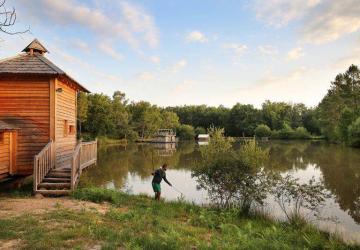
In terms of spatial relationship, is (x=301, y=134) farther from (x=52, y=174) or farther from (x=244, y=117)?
(x=52, y=174)

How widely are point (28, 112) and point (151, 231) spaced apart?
33.5ft

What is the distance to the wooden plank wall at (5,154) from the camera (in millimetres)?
14727

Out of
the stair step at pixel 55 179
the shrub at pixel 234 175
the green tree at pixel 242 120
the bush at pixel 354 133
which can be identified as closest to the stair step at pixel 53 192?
the stair step at pixel 55 179

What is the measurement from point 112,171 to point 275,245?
21.1 meters

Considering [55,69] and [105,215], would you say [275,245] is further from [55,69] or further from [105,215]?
[55,69]

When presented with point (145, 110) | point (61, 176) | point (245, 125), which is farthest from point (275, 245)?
point (245, 125)

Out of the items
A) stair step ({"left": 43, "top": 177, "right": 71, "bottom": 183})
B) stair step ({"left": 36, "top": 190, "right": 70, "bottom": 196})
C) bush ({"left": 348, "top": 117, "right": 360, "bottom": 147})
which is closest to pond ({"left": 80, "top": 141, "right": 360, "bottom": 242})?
stair step ({"left": 43, "top": 177, "right": 71, "bottom": 183})

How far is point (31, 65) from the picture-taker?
1625 cm

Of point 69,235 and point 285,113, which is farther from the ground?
point 285,113

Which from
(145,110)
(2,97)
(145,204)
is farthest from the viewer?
(145,110)

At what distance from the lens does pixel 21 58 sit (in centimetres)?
1686

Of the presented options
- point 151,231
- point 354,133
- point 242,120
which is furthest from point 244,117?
point 151,231

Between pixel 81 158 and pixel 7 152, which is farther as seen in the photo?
pixel 81 158

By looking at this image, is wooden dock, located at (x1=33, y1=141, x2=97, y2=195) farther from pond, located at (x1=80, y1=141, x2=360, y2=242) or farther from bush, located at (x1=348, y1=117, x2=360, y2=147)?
bush, located at (x1=348, y1=117, x2=360, y2=147)
